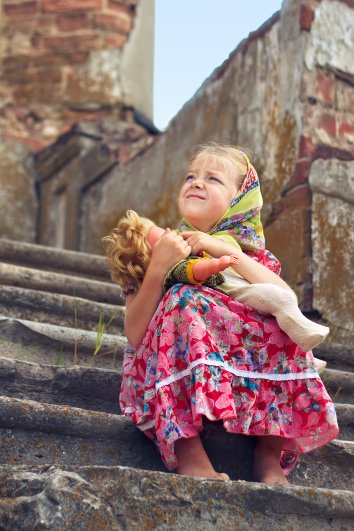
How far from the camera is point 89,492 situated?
183 centimetres

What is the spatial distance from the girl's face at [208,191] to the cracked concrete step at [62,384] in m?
0.50

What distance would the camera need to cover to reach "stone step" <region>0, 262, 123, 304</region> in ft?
12.5

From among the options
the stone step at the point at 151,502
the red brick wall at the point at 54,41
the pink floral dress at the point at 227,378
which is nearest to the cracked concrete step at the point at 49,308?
the pink floral dress at the point at 227,378

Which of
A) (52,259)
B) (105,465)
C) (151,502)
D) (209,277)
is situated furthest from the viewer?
(52,259)

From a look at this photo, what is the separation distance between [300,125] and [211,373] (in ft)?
7.37

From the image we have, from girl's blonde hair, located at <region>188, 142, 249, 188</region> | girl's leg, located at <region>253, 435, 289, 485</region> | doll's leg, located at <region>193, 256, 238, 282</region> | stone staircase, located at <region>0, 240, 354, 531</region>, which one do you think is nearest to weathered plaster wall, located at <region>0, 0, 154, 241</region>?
stone staircase, located at <region>0, 240, 354, 531</region>

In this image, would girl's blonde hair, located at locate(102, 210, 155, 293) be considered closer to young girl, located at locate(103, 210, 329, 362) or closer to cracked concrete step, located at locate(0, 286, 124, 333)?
young girl, located at locate(103, 210, 329, 362)

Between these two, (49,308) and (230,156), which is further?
(49,308)

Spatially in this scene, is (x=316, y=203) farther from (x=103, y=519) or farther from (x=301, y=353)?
(x=103, y=519)

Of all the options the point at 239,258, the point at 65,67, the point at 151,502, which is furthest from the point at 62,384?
the point at 65,67

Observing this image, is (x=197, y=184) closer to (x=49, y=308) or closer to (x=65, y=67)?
(x=49, y=308)

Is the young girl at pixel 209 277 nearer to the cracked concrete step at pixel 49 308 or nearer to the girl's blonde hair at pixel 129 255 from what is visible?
the girl's blonde hair at pixel 129 255

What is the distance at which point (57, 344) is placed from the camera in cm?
308

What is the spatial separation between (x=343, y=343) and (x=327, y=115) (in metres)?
1.08
